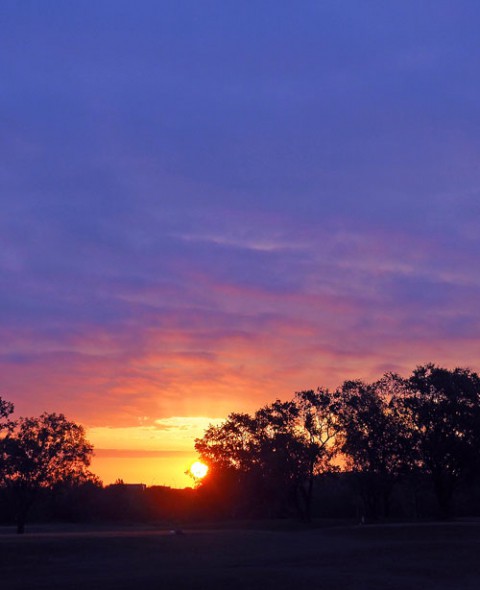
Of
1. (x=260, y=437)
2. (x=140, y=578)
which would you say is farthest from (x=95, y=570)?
(x=260, y=437)

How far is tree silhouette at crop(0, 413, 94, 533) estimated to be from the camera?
63.1 m

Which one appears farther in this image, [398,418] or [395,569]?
[398,418]

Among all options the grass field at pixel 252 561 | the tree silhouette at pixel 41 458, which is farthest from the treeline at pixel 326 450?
the grass field at pixel 252 561

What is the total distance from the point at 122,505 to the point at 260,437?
2586 cm

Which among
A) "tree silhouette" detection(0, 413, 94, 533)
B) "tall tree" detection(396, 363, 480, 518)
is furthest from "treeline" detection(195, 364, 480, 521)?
"tree silhouette" detection(0, 413, 94, 533)

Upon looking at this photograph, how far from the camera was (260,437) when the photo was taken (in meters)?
76.9

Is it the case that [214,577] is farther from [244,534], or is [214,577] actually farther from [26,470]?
[26,470]

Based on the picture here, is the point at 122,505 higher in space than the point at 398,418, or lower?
lower

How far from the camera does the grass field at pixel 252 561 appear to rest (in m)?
25.9

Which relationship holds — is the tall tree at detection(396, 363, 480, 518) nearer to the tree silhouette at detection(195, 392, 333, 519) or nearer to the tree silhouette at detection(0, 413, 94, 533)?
the tree silhouette at detection(195, 392, 333, 519)

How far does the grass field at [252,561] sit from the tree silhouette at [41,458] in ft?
65.4

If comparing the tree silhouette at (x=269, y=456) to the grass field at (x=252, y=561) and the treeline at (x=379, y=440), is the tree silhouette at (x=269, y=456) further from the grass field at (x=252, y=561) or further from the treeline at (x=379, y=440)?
the grass field at (x=252, y=561)

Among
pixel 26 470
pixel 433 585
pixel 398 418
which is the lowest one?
pixel 433 585

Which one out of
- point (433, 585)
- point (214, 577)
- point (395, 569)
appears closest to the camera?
point (433, 585)
